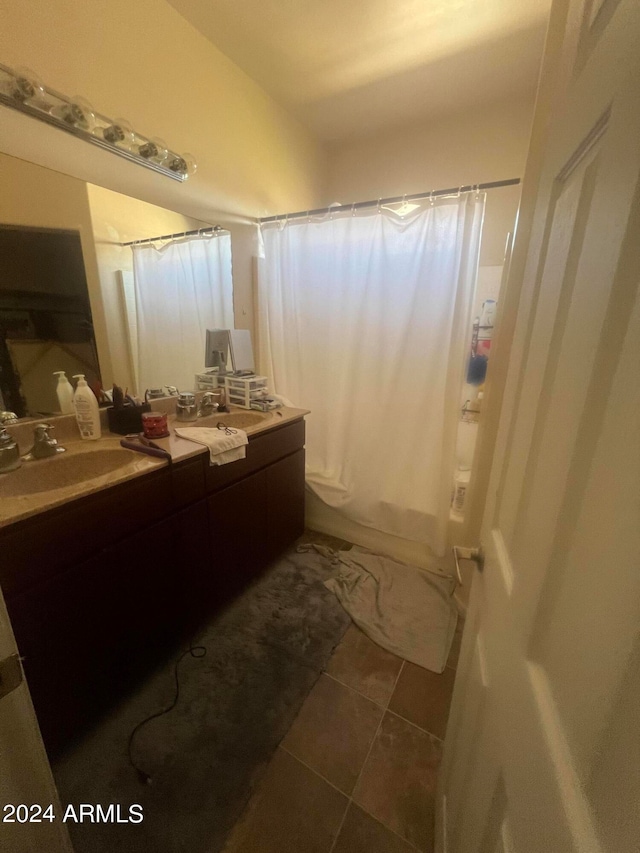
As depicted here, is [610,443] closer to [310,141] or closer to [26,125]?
[26,125]

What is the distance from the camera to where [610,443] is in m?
0.32

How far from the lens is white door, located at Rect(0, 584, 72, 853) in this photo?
0.46 m

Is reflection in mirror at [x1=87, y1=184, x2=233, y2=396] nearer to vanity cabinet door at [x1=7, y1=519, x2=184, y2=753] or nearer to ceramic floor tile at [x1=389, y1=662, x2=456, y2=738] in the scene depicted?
vanity cabinet door at [x1=7, y1=519, x2=184, y2=753]

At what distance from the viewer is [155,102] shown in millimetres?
1363

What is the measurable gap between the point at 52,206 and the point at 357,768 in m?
2.22

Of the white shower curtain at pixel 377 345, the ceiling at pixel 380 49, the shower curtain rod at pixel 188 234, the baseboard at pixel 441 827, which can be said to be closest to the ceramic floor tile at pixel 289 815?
the baseboard at pixel 441 827

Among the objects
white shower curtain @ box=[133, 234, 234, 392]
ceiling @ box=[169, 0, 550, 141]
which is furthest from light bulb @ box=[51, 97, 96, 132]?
ceiling @ box=[169, 0, 550, 141]

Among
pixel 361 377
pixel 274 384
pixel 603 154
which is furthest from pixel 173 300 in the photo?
pixel 603 154

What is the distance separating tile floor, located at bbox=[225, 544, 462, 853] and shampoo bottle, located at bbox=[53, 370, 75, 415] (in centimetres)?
147

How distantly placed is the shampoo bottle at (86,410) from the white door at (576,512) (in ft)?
4.73

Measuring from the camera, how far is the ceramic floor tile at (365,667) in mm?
1333

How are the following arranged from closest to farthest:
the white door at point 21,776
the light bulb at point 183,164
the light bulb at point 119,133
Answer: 1. the white door at point 21,776
2. the light bulb at point 119,133
3. the light bulb at point 183,164

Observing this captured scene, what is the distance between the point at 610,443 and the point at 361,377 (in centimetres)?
168

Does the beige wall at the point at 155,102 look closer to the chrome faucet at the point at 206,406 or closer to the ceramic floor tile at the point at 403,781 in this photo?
the chrome faucet at the point at 206,406
